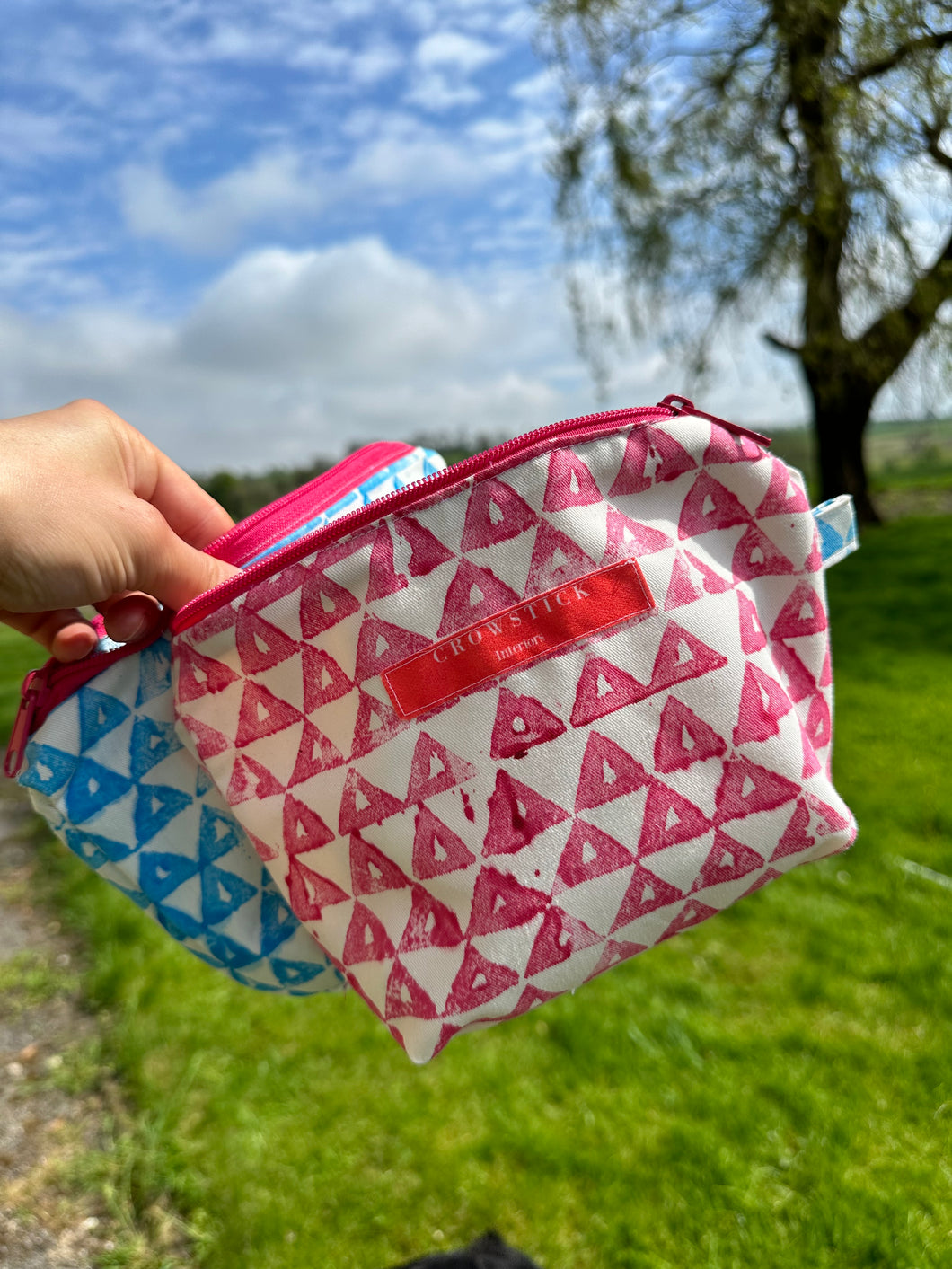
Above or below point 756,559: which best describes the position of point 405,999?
below

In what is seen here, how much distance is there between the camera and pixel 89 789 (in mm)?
1115

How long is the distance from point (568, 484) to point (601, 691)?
0.82 feet

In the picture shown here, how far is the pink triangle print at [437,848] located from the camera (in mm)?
1023

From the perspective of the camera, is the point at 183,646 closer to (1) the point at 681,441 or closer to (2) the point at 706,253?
(1) the point at 681,441

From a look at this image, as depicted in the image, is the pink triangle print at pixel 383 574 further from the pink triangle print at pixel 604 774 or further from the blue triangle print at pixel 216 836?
the blue triangle print at pixel 216 836

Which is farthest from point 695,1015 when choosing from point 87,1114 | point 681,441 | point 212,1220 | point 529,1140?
point 681,441

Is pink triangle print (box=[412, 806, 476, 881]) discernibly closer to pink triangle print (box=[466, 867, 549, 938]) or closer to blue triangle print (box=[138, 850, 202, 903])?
pink triangle print (box=[466, 867, 549, 938])

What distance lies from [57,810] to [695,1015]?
7.85 ft

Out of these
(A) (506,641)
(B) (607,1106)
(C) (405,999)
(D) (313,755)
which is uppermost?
(A) (506,641)

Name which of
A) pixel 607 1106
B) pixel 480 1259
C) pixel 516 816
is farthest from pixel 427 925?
pixel 607 1106

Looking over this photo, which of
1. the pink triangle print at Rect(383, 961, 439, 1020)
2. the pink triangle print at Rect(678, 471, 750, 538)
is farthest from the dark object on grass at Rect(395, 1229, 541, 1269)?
the pink triangle print at Rect(678, 471, 750, 538)

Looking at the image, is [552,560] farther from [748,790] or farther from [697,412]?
[748,790]

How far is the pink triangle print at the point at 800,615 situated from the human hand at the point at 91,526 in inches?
28.9

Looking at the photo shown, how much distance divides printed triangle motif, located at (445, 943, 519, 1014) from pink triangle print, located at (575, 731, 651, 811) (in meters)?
0.22
